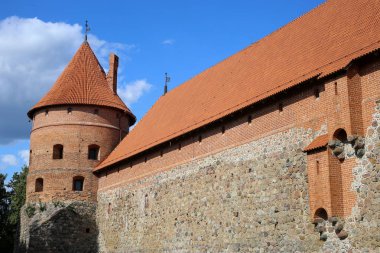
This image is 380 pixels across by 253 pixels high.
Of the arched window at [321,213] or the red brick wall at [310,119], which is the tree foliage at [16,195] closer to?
the red brick wall at [310,119]

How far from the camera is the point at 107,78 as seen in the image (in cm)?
2877

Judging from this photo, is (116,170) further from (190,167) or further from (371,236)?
(371,236)

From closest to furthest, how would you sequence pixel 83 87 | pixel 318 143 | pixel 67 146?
pixel 318 143
pixel 67 146
pixel 83 87

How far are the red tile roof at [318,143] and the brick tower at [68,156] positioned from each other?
568 inches

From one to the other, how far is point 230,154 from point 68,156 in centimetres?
1123

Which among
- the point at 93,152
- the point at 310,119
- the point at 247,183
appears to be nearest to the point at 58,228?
the point at 93,152

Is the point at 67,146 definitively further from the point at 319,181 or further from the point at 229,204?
the point at 319,181

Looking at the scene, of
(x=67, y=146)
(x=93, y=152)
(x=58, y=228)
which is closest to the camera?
(x=58, y=228)

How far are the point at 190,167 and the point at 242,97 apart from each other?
3304 millimetres

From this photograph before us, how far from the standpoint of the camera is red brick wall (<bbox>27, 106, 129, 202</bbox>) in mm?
25500

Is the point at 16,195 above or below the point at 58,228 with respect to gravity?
above

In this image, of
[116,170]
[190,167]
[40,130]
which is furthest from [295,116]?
[40,130]

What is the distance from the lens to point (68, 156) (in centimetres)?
2578

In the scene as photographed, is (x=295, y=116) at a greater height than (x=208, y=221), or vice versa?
(x=295, y=116)
